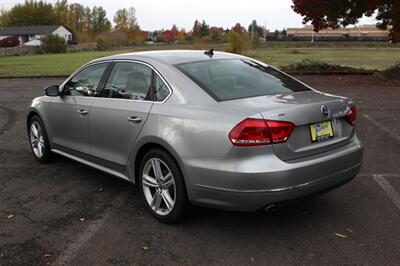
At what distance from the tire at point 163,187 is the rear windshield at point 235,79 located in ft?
2.40

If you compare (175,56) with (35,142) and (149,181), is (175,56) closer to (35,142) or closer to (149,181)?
(149,181)

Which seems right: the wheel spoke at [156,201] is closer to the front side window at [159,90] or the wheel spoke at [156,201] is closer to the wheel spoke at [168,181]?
the wheel spoke at [168,181]

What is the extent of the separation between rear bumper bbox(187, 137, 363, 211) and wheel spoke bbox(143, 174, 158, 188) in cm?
55

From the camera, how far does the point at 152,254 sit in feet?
12.5

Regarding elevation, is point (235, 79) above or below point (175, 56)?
below

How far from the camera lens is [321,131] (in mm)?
4031

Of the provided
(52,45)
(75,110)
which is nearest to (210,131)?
(75,110)

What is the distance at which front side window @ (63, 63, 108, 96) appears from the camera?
5.34 metres

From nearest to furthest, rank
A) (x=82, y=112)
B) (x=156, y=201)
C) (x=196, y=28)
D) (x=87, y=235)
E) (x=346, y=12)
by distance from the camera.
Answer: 1. (x=87, y=235)
2. (x=156, y=201)
3. (x=82, y=112)
4. (x=346, y=12)
5. (x=196, y=28)

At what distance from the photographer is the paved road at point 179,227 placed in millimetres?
3770

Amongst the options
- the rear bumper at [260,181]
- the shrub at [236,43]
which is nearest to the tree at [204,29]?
the shrub at [236,43]

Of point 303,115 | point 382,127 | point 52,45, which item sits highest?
point 52,45

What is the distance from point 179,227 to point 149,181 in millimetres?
525

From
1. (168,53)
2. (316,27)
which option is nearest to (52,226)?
(168,53)
